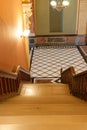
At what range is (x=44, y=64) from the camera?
8.69 meters

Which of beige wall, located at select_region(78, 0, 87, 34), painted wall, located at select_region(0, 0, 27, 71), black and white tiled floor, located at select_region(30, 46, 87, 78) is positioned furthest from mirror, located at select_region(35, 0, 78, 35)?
painted wall, located at select_region(0, 0, 27, 71)

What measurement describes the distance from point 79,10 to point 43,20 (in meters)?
1.88

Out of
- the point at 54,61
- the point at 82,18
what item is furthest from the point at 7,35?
the point at 82,18

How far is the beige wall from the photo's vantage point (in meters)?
10.0

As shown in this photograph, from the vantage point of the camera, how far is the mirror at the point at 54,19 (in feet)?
33.7

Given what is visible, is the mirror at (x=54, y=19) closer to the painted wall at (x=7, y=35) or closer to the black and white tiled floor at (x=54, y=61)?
the black and white tiled floor at (x=54, y=61)

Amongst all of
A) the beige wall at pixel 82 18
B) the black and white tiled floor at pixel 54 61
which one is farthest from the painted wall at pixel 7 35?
the beige wall at pixel 82 18

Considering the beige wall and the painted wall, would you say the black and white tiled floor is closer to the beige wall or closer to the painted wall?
the beige wall

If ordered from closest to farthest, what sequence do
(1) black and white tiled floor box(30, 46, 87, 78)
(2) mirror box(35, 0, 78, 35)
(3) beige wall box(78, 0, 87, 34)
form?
(1) black and white tiled floor box(30, 46, 87, 78) < (3) beige wall box(78, 0, 87, 34) < (2) mirror box(35, 0, 78, 35)

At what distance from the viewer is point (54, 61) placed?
29.5ft

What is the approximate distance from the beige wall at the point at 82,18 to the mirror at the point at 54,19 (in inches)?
9.3

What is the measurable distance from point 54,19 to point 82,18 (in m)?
1.47

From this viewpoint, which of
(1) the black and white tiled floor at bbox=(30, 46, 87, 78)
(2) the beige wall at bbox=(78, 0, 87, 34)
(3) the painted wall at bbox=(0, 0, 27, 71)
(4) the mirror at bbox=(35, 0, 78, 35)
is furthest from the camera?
(4) the mirror at bbox=(35, 0, 78, 35)

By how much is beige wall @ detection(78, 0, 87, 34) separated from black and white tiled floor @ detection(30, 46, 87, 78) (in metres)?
0.99
